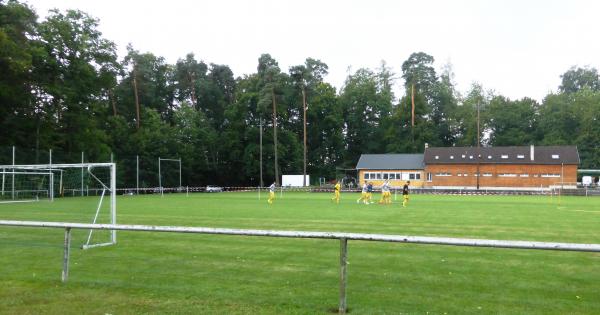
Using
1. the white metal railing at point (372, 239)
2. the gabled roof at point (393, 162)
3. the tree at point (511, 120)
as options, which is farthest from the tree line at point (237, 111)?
the white metal railing at point (372, 239)

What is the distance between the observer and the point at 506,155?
7244 centimetres

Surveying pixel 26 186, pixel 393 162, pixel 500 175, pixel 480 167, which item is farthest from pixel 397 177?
pixel 26 186

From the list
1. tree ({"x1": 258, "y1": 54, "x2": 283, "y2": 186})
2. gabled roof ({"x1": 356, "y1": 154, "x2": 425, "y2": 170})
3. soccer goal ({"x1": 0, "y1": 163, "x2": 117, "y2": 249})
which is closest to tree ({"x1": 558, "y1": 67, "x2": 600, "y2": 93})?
gabled roof ({"x1": 356, "y1": 154, "x2": 425, "y2": 170})

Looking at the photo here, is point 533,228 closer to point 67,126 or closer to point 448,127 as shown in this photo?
point 67,126

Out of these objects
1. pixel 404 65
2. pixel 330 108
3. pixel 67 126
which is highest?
pixel 404 65

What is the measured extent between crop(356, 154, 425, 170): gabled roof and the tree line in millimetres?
7894

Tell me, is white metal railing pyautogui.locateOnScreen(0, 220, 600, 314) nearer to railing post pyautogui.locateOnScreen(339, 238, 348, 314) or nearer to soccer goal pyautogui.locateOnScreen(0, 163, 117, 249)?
railing post pyautogui.locateOnScreen(339, 238, 348, 314)

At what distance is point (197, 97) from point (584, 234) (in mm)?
75196

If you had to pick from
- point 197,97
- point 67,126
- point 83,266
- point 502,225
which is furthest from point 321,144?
point 83,266

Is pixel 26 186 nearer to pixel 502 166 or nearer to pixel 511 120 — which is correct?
pixel 502 166

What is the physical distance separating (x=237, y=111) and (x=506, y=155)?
136 feet

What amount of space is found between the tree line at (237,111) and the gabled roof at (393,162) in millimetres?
7894

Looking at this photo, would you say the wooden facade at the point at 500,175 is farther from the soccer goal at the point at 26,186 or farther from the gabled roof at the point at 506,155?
the soccer goal at the point at 26,186

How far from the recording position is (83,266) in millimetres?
9836
